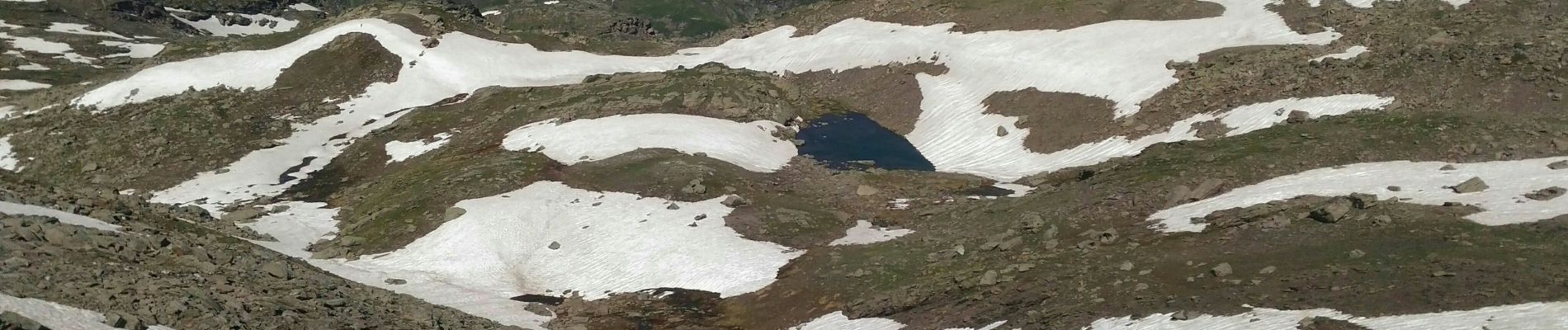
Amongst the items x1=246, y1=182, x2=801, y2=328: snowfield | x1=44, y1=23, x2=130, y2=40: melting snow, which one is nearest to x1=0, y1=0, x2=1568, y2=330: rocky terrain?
x1=246, y1=182, x2=801, y2=328: snowfield

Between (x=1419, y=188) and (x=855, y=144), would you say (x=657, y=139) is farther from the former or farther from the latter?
(x=1419, y=188)

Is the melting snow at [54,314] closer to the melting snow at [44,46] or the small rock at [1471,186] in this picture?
the small rock at [1471,186]

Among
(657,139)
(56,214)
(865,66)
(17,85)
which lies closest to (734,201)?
(657,139)

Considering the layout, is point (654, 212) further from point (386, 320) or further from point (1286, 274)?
point (1286, 274)

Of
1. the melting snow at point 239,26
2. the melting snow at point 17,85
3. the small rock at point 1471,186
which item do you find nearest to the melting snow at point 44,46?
the melting snow at point 17,85

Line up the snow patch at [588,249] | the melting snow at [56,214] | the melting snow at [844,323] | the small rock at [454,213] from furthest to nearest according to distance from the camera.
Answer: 1. the small rock at [454,213]
2. the snow patch at [588,249]
3. the melting snow at [56,214]
4. the melting snow at [844,323]

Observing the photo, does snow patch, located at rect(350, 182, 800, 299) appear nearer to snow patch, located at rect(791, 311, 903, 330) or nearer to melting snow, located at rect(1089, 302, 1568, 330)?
snow patch, located at rect(791, 311, 903, 330)
